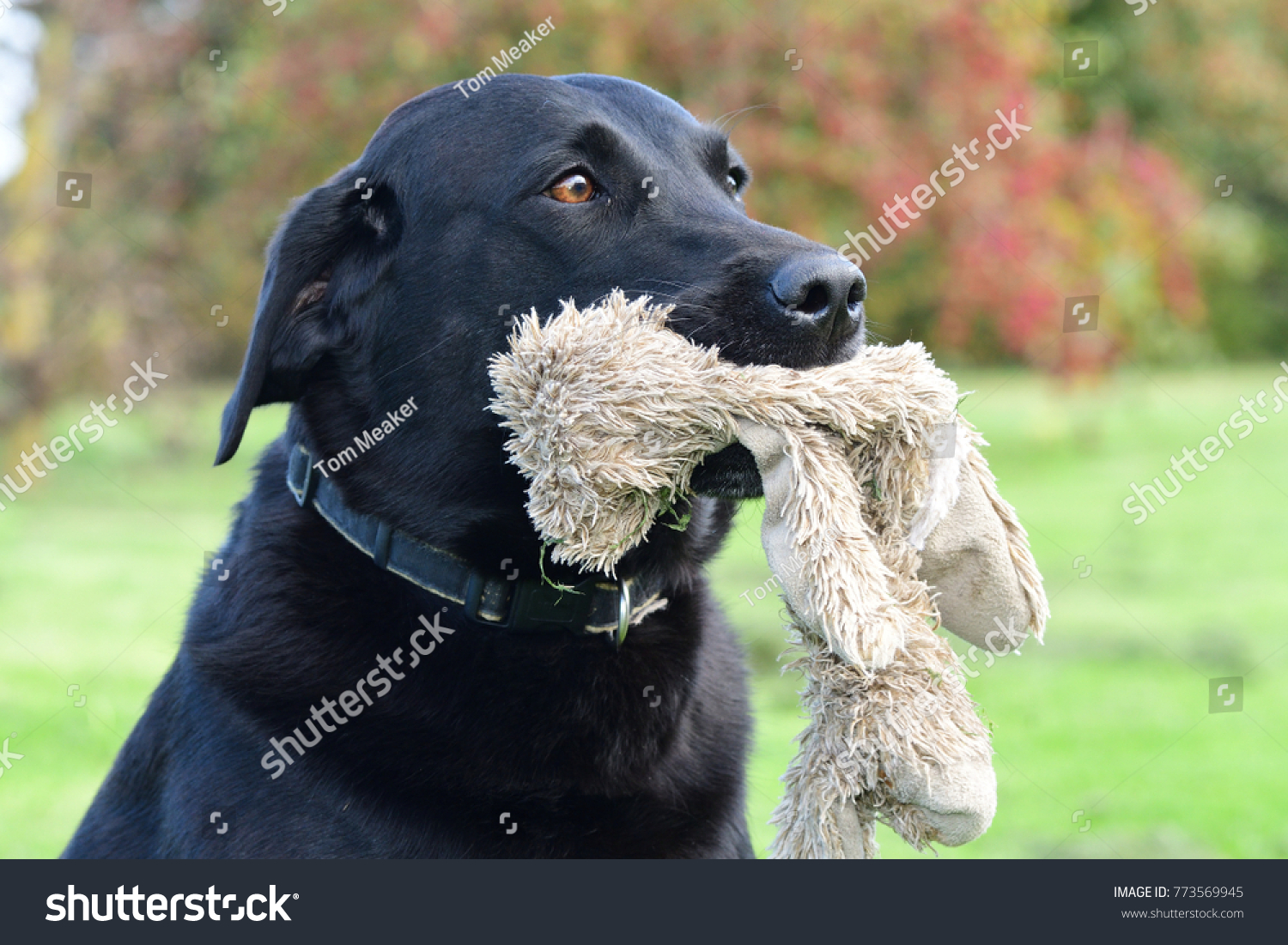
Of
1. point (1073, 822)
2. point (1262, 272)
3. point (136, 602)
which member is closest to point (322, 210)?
point (1073, 822)

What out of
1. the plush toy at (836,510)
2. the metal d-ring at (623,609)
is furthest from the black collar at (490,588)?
the plush toy at (836,510)

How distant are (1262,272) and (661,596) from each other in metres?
23.4

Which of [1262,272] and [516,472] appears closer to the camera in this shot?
[516,472]

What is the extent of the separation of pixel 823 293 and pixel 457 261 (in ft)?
2.65

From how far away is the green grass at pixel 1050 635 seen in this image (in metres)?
4.52

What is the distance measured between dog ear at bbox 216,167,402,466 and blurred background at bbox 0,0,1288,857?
0.68 m

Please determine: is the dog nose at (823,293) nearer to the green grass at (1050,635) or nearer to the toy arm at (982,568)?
the toy arm at (982,568)

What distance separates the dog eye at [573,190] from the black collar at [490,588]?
765mm

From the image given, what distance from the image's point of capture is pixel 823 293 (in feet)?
7.08

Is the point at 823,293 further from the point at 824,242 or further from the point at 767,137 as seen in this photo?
the point at 824,242

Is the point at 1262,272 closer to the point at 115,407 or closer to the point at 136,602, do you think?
the point at 115,407

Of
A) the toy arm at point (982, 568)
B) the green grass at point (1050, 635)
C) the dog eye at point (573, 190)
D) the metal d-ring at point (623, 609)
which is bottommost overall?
the green grass at point (1050, 635)

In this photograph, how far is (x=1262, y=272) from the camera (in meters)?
22.5

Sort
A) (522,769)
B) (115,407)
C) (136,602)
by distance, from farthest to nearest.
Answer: (115,407) < (136,602) < (522,769)
